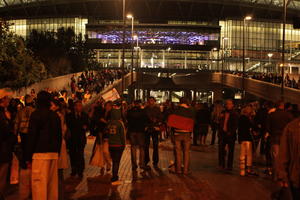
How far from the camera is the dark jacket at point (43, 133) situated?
304 inches

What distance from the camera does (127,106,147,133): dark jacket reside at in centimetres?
1394

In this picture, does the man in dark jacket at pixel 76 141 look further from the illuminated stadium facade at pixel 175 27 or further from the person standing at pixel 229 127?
the illuminated stadium facade at pixel 175 27

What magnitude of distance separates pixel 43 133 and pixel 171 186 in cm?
459

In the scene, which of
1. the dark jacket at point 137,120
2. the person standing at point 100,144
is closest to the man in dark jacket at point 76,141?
the person standing at point 100,144

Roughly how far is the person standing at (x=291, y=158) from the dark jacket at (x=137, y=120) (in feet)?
25.8

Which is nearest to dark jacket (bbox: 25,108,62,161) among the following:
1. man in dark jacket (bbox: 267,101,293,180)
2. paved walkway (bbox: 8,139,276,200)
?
paved walkway (bbox: 8,139,276,200)

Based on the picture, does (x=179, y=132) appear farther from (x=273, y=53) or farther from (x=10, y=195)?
(x=273, y=53)

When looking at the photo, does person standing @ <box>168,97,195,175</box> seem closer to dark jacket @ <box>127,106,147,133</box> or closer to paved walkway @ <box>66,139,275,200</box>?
paved walkway @ <box>66,139,275,200</box>

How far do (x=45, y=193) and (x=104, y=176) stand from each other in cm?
561

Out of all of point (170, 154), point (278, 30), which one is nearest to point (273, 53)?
point (278, 30)

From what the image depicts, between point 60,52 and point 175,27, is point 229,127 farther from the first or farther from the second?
point 175,27

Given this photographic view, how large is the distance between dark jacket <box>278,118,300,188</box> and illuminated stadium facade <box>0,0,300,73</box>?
329 feet

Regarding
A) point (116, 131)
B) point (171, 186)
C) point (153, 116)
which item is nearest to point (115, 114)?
point (116, 131)

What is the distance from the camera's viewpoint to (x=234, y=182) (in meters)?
12.6
